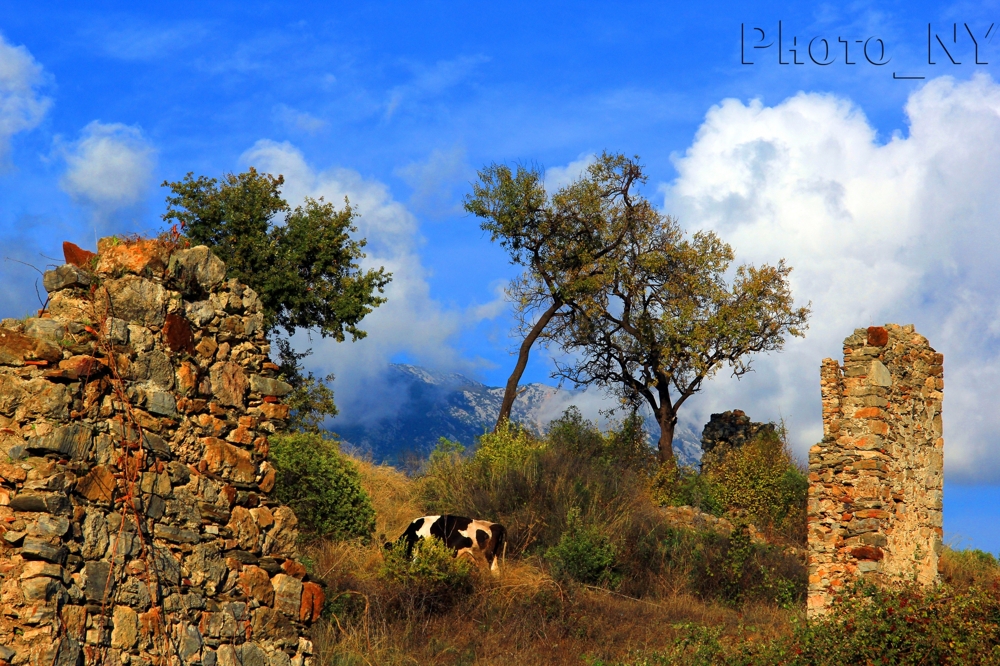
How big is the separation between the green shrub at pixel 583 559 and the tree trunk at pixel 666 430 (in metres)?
13.9

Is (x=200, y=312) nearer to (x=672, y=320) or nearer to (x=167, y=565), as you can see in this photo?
(x=167, y=565)

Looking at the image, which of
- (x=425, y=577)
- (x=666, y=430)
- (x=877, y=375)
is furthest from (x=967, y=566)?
(x=666, y=430)

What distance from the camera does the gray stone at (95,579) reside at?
5906mm

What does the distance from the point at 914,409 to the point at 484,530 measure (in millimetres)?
7316

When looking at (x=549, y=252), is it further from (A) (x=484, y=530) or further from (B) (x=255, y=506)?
(B) (x=255, y=506)

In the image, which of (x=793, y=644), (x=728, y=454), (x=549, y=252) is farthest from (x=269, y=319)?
(x=793, y=644)

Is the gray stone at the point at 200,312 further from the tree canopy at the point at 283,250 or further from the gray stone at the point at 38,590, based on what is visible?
the tree canopy at the point at 283,250

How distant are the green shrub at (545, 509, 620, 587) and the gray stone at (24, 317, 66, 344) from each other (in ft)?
35.2

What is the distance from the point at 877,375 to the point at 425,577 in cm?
716

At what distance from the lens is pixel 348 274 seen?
27375 mm

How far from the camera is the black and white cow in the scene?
603 inches

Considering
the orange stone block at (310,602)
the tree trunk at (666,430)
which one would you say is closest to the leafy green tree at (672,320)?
the tree trunk at (666,430)

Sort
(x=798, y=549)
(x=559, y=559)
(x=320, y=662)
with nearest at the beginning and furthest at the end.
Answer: (x=320, y=662) → (x=559, y=559) → (x=798, y=549)

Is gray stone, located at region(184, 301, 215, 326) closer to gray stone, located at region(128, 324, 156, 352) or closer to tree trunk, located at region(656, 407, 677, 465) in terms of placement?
gray stone, located at region(128, 324, 156, 352)
